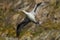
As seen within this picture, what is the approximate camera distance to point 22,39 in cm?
1830

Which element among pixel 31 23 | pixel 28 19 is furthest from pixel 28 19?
pixel 31 23

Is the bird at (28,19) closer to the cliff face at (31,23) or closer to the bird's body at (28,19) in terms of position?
the bird's body at (28,19)

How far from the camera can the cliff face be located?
18000mm

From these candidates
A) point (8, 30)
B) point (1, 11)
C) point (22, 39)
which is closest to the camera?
point (22, 39)

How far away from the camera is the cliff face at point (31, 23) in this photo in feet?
59.1

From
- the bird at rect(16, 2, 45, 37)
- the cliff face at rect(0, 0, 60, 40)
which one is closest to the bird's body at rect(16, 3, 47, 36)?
the bird at rect(16, 2, 45, 37)

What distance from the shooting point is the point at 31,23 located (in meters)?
19.2

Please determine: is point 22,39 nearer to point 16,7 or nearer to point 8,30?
point 8,30

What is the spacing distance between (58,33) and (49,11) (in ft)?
13.7

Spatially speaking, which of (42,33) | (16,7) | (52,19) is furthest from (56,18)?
(16,7)

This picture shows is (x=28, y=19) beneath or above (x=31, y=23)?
beneath

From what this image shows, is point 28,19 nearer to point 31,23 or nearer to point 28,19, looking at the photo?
point 28,19

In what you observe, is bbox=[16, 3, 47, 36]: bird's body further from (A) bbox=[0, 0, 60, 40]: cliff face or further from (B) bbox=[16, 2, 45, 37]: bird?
(A) bbox=[0, 0, 60, 40]: cliff face

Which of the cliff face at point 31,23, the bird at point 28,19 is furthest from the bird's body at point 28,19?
the cliff face at point 31,23
